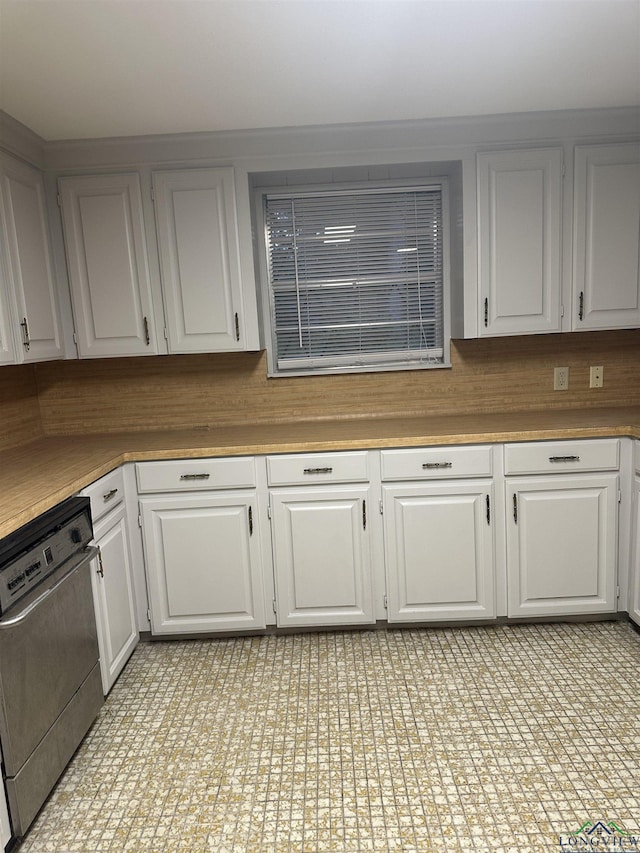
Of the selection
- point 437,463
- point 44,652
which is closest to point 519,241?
point 437,463

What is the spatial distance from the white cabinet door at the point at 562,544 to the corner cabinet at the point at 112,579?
1688 millimetres

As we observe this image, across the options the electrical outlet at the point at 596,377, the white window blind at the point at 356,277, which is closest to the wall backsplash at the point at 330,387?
the electrical outlet at the point at 596,377

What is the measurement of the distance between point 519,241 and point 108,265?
1925mm

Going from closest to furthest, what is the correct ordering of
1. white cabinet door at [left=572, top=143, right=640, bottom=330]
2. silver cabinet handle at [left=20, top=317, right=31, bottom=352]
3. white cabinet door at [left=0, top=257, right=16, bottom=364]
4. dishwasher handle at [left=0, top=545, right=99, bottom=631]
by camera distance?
dishwasher handle at [left=0, top=545, right=99, bottom=631] → white cabinet door at [left=0, top=257, right=16, bottom=364] → silver cabinet handle at [left=20, top=317, right=31, bottom=352] → white cabinet door at [left=572, top=143, right=640, bottom=330]

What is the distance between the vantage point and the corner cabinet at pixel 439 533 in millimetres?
2672

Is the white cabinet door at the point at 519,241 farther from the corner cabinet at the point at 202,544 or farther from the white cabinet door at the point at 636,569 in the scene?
the corner cabinet at the point at 202,544

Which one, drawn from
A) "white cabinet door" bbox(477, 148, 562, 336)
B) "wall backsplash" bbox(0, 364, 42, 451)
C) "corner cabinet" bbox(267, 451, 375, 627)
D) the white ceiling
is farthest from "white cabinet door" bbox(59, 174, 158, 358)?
"white cabinet door" bbox(477, 148, 562, 336)

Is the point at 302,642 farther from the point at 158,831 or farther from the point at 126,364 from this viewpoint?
the point at 126,364

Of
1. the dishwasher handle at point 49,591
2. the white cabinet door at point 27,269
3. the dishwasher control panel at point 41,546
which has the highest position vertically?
the white cabinet door at point 27,269

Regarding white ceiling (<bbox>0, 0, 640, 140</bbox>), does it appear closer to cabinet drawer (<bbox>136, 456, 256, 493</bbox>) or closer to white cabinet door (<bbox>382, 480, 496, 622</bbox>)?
cabinet drawer (<bbox>136, 456, 256, 493</bbox>)

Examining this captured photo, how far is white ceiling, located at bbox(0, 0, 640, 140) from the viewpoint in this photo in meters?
1.75

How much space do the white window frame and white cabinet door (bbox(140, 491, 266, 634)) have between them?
0.85 m

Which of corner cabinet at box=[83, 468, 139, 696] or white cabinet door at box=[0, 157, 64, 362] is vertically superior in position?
white cabinet door at box=[0, 157, 64, 362]

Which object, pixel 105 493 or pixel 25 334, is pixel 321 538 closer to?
pixel 105 493
